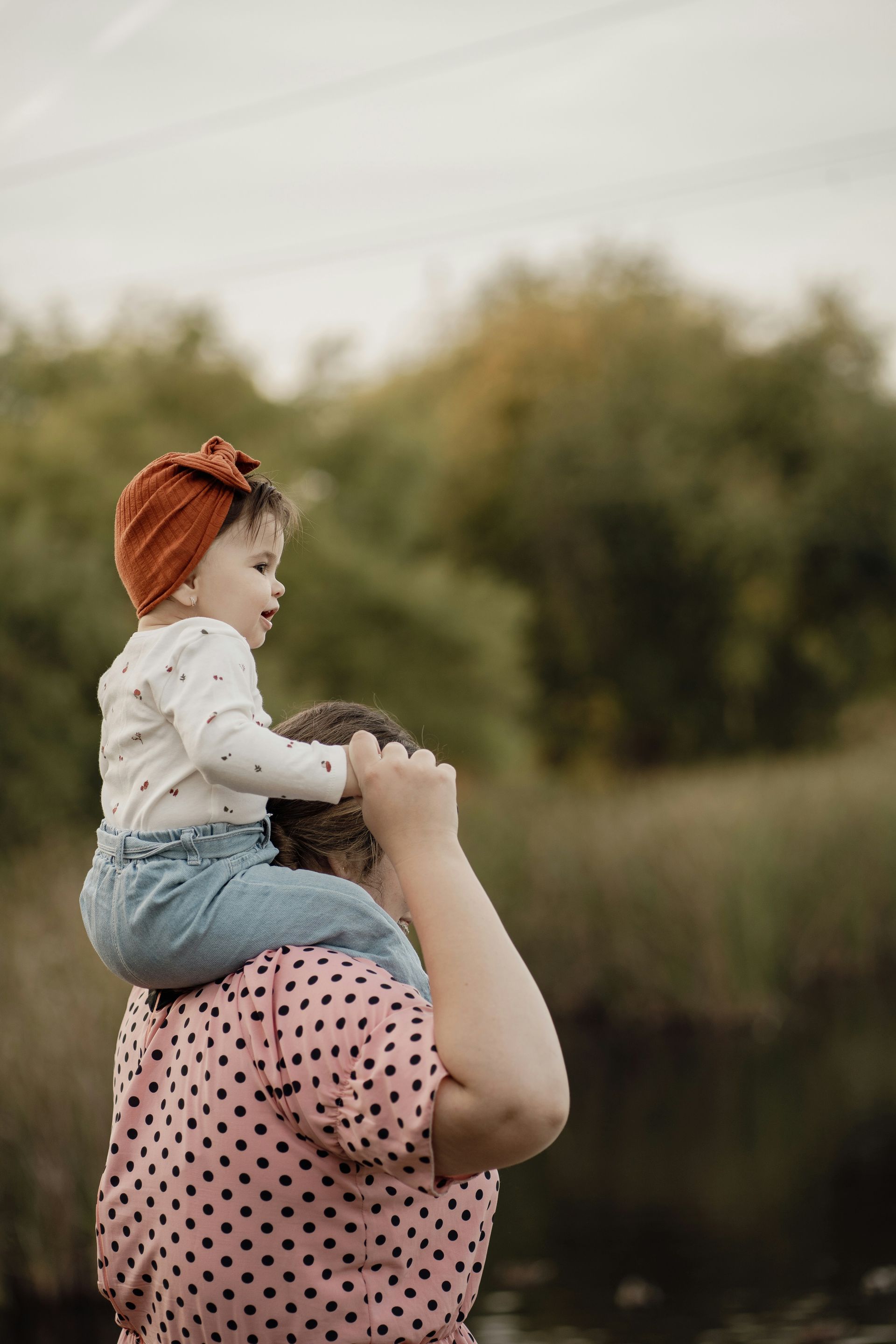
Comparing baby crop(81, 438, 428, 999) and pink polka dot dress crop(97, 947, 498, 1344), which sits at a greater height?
baby crop(81, 438, 428, 999)

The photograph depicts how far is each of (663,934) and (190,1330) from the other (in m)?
7.07

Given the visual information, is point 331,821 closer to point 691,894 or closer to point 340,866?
point 340,866

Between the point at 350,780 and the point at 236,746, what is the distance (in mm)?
105

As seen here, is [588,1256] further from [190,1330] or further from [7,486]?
[7,486]

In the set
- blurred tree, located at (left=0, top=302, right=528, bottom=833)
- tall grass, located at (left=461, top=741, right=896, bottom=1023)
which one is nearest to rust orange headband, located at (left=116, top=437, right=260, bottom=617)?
tall grass, located at (left=461, top=741, right=896, bottom=1023)

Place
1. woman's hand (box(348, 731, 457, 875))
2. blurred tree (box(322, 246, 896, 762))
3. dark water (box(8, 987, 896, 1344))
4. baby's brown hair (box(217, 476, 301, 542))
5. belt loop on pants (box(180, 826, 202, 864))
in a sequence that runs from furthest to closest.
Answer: blurred tree (box(322, 246, 896, 762)) → dark water (box(8, 987, 896, 1344)) → baby's brown hair (box(217, 476, 301, 542)) → belt loop on pants (box(180, 826, 202, 864)) → woman's hand (box(348, 731, 457, 875))

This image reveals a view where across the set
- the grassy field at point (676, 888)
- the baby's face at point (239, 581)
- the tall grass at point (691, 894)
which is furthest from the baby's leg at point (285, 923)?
the tall grass at point (691, 894)

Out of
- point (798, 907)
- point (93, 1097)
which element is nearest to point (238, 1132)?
point (93, 1097)

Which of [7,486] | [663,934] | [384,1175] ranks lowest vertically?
[663,934]

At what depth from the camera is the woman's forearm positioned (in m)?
0.92

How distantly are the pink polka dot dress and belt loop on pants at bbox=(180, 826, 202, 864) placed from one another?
0.37 feet

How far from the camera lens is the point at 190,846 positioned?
1.14 meters

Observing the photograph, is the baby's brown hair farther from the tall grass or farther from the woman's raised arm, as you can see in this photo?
the tall grass

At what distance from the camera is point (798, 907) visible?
8.60 m
